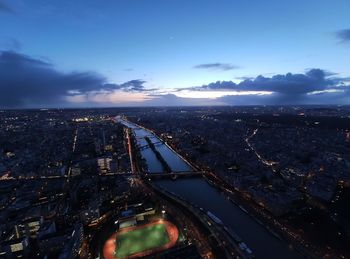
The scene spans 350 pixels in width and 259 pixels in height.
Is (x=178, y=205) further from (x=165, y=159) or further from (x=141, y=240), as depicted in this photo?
(x=165, y=159)

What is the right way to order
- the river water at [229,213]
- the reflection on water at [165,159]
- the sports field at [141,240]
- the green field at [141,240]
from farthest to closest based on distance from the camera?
1. the reflection on water at [165,159]
2. the river water at [229,213]
3. the green field at [141,240]
4. the sports field at [141,240]

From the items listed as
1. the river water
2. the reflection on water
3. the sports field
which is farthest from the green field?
the reflection on water

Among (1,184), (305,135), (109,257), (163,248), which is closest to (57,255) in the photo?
(109,257)

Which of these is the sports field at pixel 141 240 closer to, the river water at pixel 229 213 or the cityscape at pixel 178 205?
the cityscape at pixel 178 205

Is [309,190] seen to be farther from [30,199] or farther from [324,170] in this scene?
[30,199]

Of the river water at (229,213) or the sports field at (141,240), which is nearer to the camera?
the sports field at (141,240)

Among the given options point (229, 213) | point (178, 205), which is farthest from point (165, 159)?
point (229, 213)

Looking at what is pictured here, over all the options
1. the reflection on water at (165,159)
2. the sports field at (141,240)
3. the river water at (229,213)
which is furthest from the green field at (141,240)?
the reflection on water at (165,159)
